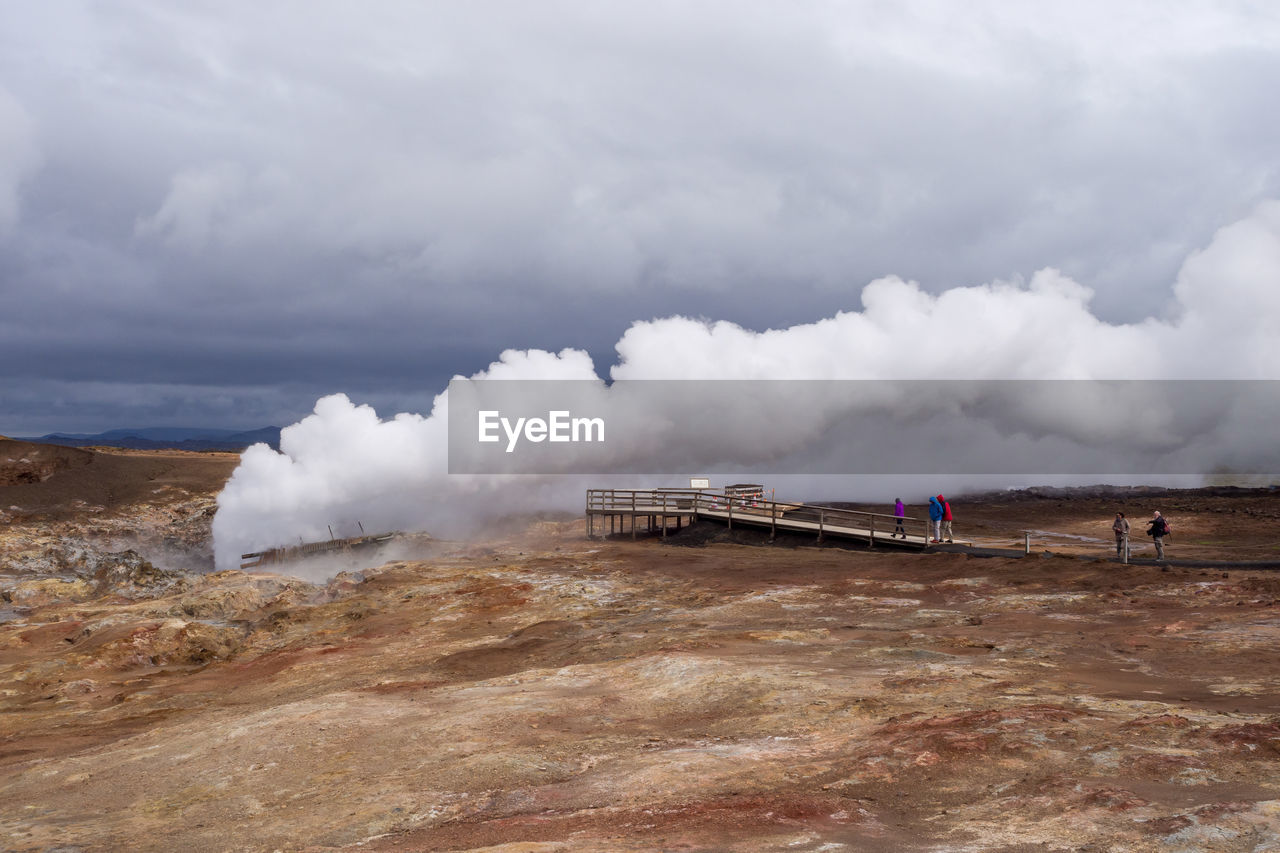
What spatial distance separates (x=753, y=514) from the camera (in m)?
40.6

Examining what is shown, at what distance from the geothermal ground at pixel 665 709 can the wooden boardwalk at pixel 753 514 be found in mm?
2797

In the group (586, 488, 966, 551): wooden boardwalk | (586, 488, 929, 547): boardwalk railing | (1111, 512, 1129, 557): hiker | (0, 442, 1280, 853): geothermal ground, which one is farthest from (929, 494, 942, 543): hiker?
(1111, 512, 1129, 557): hiker

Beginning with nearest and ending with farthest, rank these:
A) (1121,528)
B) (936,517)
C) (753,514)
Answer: (1121,528) < (936,517) < (753,514)

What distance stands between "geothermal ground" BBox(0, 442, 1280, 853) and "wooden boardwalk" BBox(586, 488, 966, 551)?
280 centimetres

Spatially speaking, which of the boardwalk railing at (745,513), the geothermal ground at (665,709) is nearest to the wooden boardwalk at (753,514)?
the boardwalk railing at (745,513)

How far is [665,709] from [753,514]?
Result: 2716 centimetres

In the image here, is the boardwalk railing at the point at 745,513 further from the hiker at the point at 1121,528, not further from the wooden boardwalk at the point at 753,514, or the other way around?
the hiker at the point at 1121,528

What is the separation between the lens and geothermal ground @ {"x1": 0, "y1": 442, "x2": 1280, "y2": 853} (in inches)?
346

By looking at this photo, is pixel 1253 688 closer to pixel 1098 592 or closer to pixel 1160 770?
pixel 1160 770

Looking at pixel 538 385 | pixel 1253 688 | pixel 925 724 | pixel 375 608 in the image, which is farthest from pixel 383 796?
pixel 538 385

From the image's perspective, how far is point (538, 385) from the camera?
49594mm

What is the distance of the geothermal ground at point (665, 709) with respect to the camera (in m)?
8.78

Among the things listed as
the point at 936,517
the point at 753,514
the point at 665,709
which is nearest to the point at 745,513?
the point at 753,514

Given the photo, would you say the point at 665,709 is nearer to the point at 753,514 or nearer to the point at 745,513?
the point at 753,514
